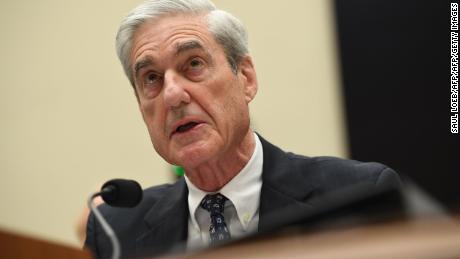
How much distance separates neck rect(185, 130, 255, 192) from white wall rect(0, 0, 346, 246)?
4.32 ft

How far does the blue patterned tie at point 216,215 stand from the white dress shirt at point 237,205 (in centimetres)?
1

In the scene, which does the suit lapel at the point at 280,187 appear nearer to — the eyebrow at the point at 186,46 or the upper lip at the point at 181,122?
the upper lip at the point at 181,122

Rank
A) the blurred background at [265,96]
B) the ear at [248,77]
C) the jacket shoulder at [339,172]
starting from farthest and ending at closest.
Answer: the blurred background at [265,96], the ear at [248,77], the jacket shoulder at [339,172]

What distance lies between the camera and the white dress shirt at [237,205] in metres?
1.68

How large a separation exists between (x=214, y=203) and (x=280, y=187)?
0.19m

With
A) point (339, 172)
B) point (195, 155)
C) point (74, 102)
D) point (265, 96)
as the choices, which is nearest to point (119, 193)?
point (195, 155)

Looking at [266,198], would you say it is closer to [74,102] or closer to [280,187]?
[280,187]

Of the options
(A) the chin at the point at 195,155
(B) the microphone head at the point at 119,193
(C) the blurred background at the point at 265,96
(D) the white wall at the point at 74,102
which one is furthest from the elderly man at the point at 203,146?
(D) the white wall at the point at 74,102

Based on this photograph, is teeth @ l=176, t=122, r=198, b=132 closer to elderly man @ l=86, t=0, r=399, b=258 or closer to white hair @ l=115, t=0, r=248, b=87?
elderly man @ l=86, t=0, r=399, b=258

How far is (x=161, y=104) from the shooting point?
1.75 metres

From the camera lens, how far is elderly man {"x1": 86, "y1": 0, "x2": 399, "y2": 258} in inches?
66.1

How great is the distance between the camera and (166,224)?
176cm

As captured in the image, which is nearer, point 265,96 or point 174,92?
point 174,92

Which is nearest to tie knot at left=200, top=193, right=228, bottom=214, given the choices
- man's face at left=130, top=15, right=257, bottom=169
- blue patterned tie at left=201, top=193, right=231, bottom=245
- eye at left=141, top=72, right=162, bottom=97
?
blue patterned tie at left=201, top=193, right=231, bottom=245
